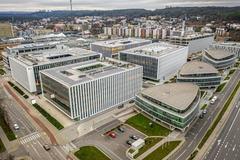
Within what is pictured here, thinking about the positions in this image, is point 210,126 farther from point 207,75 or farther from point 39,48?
point 39,48

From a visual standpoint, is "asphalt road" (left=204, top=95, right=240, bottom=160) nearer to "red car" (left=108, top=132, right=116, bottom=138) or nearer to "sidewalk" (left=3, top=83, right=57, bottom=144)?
"red car" (left=108, top=132, right=116, bottom=138)

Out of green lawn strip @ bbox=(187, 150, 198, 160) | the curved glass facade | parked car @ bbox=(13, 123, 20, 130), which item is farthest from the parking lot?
parked car @ bbox=(13, 123, 20, 130)

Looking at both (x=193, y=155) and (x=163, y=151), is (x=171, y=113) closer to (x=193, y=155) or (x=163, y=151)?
(x=163, y=151)

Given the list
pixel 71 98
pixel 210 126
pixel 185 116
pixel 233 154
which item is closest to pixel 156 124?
pixel 185 116

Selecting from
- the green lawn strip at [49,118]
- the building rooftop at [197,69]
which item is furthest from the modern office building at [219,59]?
the green lawn strip at [49,118]

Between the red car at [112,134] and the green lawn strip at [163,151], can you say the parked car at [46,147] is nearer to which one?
the red car at [112,134]
